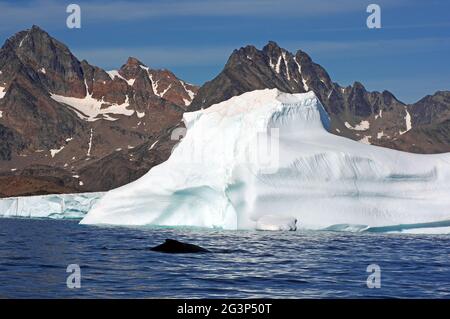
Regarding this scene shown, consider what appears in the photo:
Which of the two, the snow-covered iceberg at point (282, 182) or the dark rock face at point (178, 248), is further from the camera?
the snow-covered iceberg at point (282, 182)

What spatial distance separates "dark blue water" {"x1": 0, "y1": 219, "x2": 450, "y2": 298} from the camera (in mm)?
23906

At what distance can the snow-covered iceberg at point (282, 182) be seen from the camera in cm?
5628

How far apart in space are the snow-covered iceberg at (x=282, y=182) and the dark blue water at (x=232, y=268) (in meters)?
8.34

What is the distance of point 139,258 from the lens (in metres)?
34.3

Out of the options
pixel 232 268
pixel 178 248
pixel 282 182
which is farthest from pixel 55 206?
pixel 232 268

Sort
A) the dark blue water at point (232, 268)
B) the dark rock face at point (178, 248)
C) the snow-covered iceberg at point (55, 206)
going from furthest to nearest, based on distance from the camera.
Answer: the snow-covered iceberg at point (55, 206) < the dark rock face at point (178, 248) < the dark blue water at point (232, 268)

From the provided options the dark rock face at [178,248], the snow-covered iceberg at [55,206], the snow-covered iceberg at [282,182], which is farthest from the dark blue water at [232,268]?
the snow-covered iceberg at [55,206]

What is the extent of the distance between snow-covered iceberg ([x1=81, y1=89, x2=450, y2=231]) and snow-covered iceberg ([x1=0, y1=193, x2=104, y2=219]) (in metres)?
51.9

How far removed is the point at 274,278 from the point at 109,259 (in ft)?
31.5

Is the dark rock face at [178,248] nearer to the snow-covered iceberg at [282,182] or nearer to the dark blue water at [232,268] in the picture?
the dark blue water at [232,268]

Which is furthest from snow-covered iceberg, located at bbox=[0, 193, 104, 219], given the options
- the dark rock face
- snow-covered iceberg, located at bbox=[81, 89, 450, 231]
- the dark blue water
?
the dark rock face

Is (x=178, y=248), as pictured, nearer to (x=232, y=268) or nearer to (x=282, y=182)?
(x=232, y=268)
